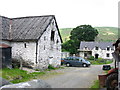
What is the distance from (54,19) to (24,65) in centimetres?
732

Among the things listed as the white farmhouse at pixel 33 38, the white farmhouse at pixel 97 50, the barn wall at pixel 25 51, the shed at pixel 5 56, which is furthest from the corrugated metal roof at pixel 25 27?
the white farmhouse at pixel 97 50

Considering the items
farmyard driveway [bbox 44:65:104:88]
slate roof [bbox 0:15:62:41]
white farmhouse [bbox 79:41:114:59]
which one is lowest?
farmyard driveway [bbox 44:65:104:88]

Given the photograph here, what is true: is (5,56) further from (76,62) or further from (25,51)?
(76,62)

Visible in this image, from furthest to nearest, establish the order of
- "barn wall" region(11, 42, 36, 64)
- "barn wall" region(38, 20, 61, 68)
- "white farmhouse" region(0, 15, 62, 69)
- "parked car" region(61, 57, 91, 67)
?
"parked car" region(61, 57, 91, 67)
"barn wall" region(38, 20, 61, 68)
"white farmhouse" region(0, 15, 62, 69)
"barn wall" region(11, 42, 36, 64)

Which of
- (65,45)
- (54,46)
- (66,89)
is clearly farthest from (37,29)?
(65,45)

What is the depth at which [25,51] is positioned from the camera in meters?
20.1

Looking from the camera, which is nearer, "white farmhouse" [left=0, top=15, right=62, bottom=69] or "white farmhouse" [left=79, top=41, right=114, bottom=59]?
"white farmhouse" [left=0, top=15, right=62, bottom=69]

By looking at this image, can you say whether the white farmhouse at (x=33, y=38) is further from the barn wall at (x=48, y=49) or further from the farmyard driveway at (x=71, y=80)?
the farmyard driveway at (x=71, y=80)

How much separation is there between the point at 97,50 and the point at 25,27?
110 feet

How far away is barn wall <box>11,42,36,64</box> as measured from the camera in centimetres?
1960

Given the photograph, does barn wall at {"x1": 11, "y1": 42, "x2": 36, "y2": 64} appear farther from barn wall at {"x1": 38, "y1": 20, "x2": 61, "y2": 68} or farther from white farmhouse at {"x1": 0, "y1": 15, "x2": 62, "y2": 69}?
barn wall at {"x1": 38, "y1": 20, "x2": 61, "y2": 68}

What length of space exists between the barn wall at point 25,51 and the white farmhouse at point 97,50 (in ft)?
110

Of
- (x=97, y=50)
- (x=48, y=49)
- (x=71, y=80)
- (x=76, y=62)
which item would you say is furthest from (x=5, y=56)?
(x=97, y=50)

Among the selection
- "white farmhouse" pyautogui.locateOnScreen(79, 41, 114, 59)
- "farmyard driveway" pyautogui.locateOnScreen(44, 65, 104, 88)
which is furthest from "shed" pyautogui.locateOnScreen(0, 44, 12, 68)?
"white farmhouse" pyautogui.locateOnScreen(79, 41, 114, 59)
